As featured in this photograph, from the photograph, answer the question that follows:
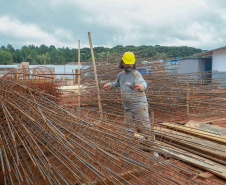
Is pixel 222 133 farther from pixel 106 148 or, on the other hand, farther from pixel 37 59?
pixel 37 59

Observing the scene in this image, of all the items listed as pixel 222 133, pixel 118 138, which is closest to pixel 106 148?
pixel 118 138

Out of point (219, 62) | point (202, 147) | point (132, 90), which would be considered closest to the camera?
point (202, 147)

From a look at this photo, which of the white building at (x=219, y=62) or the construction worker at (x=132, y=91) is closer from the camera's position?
the construction worker at (x=132, y=91)

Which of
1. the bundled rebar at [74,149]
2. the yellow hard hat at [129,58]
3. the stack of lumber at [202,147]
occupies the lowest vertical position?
the stack of lumber at [202,147]

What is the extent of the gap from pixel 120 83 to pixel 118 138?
1.65 m

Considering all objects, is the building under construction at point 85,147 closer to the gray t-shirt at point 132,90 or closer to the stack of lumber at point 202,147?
the stack of lumber at point 202,147

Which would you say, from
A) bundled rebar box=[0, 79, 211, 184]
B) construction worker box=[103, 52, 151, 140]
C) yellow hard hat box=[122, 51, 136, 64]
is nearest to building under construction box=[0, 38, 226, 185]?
bundled rebar box=[0, 79, 211, 184]

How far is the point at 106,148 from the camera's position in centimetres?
157

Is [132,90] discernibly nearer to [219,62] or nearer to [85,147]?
[85,147]

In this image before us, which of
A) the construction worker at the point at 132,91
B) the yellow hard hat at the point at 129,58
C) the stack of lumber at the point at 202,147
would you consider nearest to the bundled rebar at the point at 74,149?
the stack of lumber at the point at 202,147

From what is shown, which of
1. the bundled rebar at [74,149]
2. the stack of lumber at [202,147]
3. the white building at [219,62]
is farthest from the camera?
the white building at [219,62]

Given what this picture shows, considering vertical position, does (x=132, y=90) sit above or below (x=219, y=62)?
below

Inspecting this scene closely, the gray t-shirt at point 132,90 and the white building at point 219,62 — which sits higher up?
the white building at point 219,62

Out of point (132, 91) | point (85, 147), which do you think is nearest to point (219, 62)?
point (132, 91)
